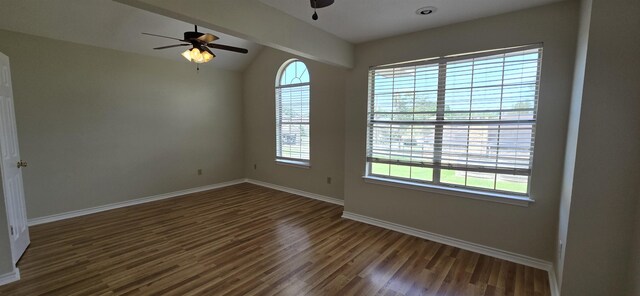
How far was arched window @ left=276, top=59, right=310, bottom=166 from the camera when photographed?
5.12m

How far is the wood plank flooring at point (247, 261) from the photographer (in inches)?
88.8

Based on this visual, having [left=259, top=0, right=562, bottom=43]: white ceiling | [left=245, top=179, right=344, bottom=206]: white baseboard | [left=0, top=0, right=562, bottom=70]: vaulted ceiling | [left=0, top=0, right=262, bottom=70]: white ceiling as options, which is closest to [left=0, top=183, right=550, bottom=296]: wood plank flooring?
[left=245, top=179, right=344, bottom=206]: white baseboard

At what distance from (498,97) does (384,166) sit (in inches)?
60.9

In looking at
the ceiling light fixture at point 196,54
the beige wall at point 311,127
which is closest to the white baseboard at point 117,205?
the beige wall at point 311,127

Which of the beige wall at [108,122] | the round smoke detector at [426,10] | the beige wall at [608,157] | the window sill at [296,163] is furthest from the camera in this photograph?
the window sill at [296,163]

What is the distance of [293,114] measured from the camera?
532 cm

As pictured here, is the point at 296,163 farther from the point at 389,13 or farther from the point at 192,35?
the point at 389,13

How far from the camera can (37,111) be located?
140 inches

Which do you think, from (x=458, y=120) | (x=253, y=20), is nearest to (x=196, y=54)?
(x=253, y=20)

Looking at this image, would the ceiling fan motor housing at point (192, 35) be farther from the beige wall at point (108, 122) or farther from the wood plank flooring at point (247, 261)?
the wood plank flooring at point (247, 261)

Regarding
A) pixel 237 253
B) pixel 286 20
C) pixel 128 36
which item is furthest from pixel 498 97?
pixel 128 36

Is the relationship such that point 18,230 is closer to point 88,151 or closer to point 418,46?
point 88,151

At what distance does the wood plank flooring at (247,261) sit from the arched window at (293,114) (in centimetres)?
167

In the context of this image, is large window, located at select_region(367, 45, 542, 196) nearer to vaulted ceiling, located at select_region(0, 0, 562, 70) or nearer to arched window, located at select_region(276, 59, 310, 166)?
vaulted ceiling, located at select_region(0, 0, 562, 70)
